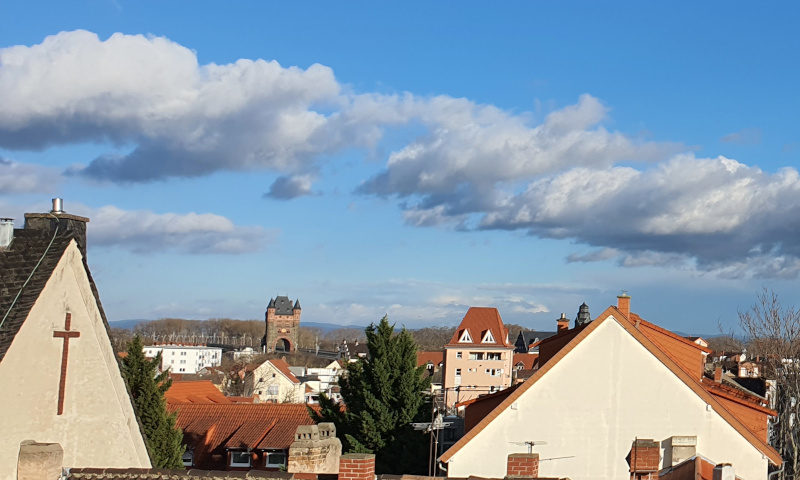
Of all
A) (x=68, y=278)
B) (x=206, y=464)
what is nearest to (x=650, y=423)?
(x=68, y=278)

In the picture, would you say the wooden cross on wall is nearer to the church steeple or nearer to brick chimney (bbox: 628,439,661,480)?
brick chimney (bbox: 628,439,661,480)

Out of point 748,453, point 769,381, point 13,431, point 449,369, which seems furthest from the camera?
point 449,369

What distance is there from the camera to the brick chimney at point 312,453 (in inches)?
544

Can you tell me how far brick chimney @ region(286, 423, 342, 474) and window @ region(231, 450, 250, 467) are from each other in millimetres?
25218

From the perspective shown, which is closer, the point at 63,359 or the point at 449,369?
the point at 63,359

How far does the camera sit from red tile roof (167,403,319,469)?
38.1 m

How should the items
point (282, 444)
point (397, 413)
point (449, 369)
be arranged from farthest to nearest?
1. point (449, 369)
2. point (282, 444)
3. point (397, 413)

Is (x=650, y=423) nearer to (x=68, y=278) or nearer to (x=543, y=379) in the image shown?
(x=543, y=379)

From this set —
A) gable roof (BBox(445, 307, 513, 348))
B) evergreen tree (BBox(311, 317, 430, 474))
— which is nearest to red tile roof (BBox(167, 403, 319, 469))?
evergreen tree (BBox(311, 317, 430, 474))

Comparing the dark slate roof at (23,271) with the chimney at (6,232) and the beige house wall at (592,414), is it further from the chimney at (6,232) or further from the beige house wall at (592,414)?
the beige house wall at (592,414)

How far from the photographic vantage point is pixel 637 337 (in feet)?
66.9

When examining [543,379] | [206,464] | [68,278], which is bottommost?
[206,464]

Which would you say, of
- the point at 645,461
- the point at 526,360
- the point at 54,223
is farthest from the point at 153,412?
the point at 526,360

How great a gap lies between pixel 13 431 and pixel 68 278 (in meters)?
2.75
